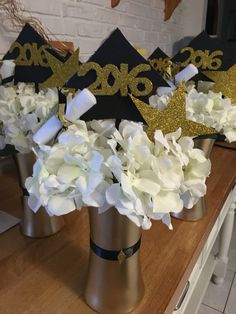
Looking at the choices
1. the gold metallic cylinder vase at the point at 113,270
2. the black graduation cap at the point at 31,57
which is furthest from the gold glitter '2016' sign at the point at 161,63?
the gold metallic cylinder vase at the point at 113,270

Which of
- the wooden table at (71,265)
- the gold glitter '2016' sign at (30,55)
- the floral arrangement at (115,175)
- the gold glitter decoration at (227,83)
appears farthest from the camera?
the gold glitter decoration at (227,83)

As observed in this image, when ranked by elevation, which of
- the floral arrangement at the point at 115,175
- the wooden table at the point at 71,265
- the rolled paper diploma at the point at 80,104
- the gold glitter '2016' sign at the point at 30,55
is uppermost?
the gold glitter '2016' sign at the point at 30,55

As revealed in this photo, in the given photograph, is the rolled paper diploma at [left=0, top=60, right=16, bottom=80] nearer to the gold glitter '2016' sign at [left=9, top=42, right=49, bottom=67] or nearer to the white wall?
the gold glitter '2016' sign at [left=9, top=42, right=49, bottom=67]

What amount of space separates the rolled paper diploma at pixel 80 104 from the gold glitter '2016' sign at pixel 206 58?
2.15ft

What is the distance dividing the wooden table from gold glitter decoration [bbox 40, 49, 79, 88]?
36 cm

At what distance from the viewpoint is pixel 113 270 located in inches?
18.5

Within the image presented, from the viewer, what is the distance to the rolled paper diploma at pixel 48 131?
1.42 ft

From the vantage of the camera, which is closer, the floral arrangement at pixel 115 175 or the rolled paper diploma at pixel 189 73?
the floral arrangement at pixel 115 175

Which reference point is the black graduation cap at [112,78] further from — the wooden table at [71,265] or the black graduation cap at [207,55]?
the black graduation cap at [207,55]

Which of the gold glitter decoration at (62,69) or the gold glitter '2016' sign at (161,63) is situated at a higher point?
the gold glitter decoration at (62,69)

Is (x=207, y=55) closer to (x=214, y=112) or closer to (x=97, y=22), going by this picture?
(x=214, y=112)

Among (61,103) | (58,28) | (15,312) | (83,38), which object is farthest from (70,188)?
(83,38)

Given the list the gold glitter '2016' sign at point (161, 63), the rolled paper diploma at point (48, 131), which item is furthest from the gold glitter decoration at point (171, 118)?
the gold glitter '2016' sign at point (161, 63)

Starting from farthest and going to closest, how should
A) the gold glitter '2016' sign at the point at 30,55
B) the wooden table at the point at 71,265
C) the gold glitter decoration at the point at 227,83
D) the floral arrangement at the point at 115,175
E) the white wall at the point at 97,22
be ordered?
the white wall at the point at 97,22 → the gold glitter decoration at the point at 227,83 → the gold glitter '2016' sign at the point at 30,55 → the wooden table at the point at 71,265 → the floral arrangement at the point at 115,175
